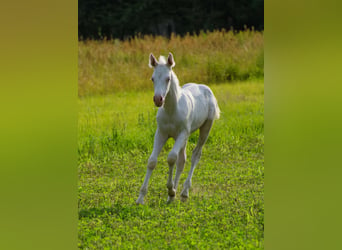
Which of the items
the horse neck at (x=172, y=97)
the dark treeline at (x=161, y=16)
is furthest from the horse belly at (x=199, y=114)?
the dark treeline at (x=161, y=16)

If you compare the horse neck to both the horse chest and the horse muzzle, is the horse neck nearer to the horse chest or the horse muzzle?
the horse chest

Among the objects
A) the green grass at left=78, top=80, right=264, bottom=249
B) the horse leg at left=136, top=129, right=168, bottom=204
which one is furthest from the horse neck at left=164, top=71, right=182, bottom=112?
the green grass at left=78, top=80, right=264, bottom=249

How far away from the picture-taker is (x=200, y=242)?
503 cm

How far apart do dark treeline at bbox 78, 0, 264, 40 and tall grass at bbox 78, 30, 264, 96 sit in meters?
9.66

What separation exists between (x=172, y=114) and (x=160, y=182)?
1.81 metres

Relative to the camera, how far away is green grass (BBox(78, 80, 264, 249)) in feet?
17.4

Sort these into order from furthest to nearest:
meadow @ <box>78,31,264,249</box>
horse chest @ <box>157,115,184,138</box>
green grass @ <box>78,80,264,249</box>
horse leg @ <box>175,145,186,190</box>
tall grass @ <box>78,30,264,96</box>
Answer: tall grass @ <box>78,30,264,96</box> < horse leg @ <box>175,145,186,190</box> < horse chest @ <box>157,115,184,138</box> < meadow @ <box>78,31,264,249</box> < green grass @ <box>78,80,264,249</box>

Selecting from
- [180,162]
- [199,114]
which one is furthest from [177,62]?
[180,162]

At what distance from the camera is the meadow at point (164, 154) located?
5.44 m
